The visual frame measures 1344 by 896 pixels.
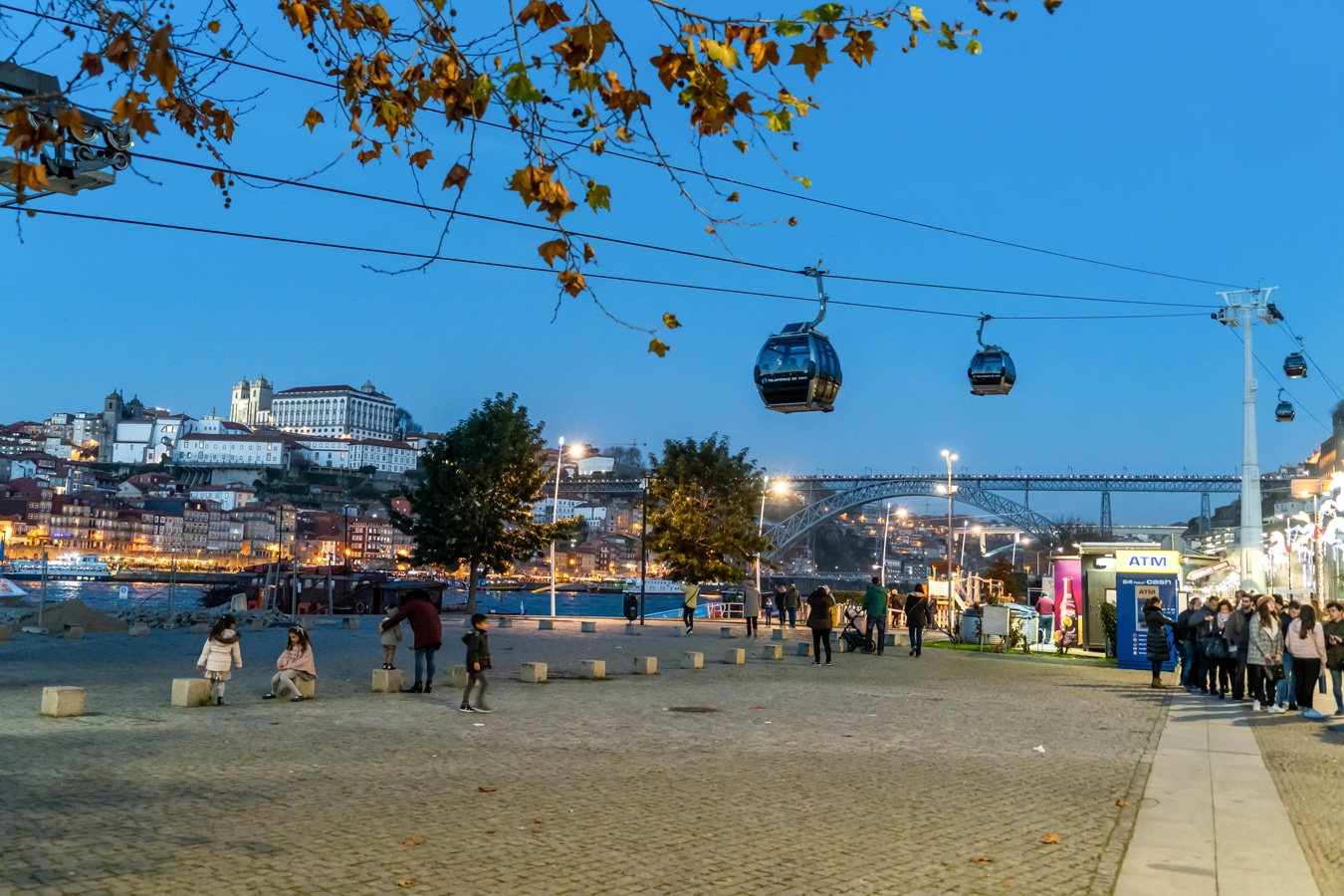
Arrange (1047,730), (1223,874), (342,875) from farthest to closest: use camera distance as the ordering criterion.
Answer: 1. (1047,730)
2. (1223,874)
3. (342,875)

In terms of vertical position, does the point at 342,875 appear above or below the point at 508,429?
below

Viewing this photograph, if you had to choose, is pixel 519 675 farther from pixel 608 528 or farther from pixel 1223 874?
pixel 608 528

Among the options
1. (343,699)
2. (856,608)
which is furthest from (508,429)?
(343,699)

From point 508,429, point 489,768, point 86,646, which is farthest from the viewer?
point 508,429

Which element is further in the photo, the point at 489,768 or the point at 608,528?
the point at 608,528

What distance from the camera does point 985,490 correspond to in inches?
4432

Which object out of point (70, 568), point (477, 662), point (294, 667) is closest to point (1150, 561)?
point (477, 662)

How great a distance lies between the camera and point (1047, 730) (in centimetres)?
1248

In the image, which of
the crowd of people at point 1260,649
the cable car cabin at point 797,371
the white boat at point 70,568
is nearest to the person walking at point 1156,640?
the crowd of people at point 1260,649

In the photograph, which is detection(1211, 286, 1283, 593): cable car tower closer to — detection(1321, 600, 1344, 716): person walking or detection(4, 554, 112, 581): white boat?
detection(1321, 600, 1344, 716): person walking

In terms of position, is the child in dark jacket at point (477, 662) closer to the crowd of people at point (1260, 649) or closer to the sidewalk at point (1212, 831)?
the sidewalk at point (1212, 831)

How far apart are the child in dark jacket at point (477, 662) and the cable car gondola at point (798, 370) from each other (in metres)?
7.31

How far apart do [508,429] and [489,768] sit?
3532 cm

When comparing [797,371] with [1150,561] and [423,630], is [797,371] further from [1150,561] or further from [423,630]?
[1150,561]
